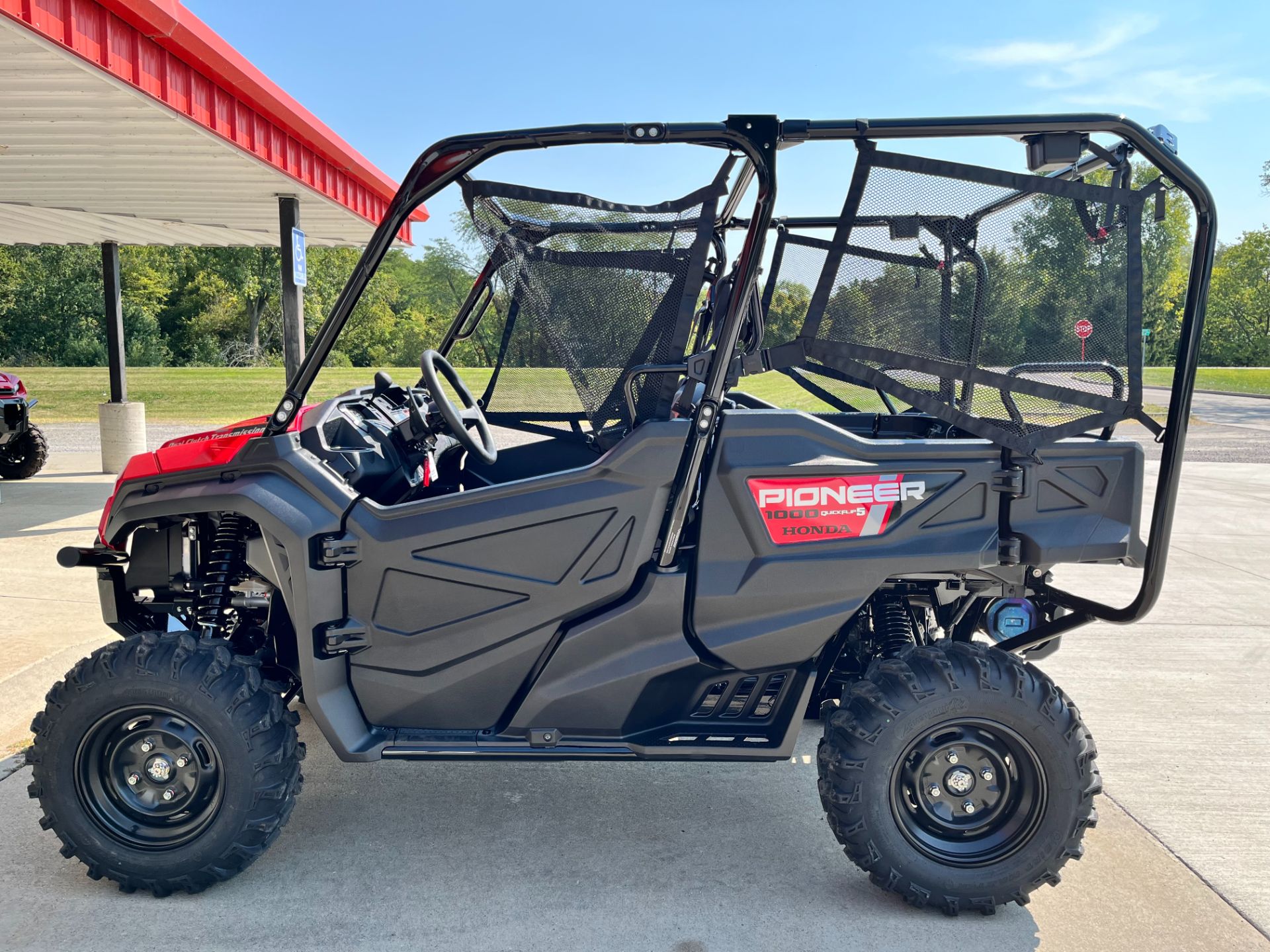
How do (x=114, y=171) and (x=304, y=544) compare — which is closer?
(x=304, y=544)

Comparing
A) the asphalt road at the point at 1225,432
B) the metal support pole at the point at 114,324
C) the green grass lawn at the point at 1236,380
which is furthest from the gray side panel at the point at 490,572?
the green grass lawn at the point at 1236,380

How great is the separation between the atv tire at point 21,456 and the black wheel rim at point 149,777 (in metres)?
9.09

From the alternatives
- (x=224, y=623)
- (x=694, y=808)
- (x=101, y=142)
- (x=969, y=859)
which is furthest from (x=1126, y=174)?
(x=101, y=142)

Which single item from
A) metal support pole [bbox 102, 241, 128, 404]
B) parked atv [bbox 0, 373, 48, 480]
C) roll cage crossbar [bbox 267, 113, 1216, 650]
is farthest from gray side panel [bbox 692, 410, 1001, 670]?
metal support pole [bbox 102, 241, 128, 404]

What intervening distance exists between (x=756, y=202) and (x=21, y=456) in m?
10.4

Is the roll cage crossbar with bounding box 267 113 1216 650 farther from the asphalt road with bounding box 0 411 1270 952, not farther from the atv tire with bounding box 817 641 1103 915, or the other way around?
the asphalt road with bounding box 0 411 1270 952

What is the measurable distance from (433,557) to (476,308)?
1310 millimetres

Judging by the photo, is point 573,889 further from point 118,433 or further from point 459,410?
point 118,433

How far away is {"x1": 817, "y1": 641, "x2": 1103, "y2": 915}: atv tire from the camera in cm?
254

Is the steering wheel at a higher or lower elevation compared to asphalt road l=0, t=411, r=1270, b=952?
higher

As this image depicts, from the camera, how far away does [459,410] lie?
124 inches

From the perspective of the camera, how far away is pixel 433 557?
264 centimetres

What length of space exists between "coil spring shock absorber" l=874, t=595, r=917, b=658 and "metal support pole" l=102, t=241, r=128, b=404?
10430mm

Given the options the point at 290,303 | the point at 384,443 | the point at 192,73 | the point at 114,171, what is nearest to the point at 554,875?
the point at 384,443
